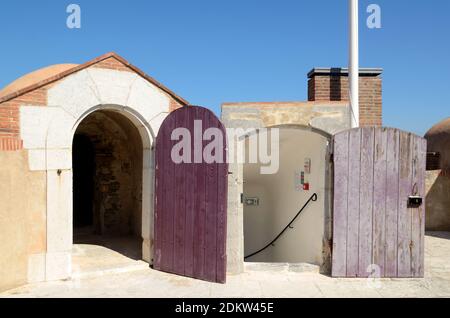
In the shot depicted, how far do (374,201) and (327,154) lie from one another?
3.32 feet

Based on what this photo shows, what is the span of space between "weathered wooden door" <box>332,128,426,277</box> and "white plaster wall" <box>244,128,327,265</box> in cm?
→ 40

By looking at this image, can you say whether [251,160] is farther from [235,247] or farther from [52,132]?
[52,132]

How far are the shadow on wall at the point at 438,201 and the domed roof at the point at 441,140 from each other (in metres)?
1.51

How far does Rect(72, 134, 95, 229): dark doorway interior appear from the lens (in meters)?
9.62

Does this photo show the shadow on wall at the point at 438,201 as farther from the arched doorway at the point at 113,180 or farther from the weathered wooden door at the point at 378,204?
the arched doorway at the point at 113,180

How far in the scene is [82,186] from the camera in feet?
32.4

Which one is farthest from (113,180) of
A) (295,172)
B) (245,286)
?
(245,286)

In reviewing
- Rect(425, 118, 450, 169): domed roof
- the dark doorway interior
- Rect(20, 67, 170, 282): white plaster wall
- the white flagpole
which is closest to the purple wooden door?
Rect(20, 67, 170, 282): white plaster wall

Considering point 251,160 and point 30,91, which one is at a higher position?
point 30,91

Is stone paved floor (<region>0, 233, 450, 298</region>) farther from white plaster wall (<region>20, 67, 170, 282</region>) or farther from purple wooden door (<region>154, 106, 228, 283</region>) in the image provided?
white plaster wall (<region>20, 67, 170, 282</region>)

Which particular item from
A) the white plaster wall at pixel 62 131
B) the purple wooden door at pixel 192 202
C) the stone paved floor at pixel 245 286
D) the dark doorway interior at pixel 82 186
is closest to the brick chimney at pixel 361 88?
the stone paved floor at pixel 245 286

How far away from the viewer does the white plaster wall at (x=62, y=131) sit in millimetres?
5113
